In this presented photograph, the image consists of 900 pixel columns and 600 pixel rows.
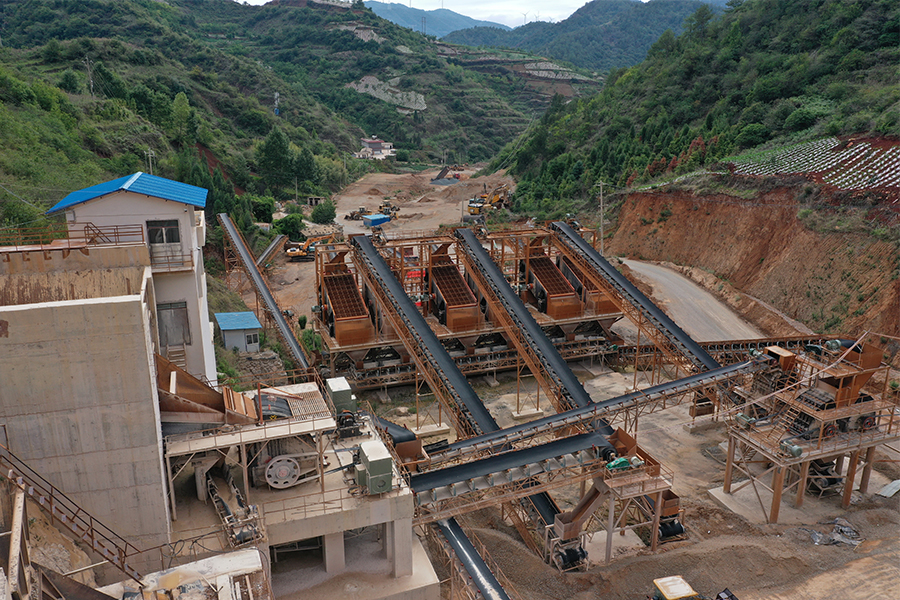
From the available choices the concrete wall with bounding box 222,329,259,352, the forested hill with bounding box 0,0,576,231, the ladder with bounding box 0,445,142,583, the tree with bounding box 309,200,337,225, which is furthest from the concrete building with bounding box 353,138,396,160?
the ladder with bounding box 0,445,142,583

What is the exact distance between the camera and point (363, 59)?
473ft

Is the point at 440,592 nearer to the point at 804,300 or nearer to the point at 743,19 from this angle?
the point at 804,300

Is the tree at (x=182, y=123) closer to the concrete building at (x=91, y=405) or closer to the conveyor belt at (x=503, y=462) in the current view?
the concrete building at (x=91, y=405)

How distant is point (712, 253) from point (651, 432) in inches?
942

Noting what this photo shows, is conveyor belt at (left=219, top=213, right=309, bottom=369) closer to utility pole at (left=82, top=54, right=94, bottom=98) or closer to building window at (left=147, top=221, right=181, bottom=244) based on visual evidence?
building window at (left=147, top=221, right=181, bottom=244)

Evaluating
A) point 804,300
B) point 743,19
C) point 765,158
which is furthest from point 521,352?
point 743,19

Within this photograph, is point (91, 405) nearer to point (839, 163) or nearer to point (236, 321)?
point (236, 321)

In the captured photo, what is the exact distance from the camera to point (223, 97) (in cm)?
8706

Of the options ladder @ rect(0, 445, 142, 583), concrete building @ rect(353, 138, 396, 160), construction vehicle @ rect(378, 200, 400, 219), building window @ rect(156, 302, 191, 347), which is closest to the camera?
ladder @ rect(0, 445, 142, 583)

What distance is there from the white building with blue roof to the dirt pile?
3139 cm

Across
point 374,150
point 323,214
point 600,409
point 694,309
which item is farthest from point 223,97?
point 600,409

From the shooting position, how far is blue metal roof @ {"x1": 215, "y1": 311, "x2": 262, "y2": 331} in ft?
96.7

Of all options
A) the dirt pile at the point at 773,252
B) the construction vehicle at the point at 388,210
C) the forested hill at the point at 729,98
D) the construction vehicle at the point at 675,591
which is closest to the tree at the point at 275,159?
the construction vehicle at the point at 388,210

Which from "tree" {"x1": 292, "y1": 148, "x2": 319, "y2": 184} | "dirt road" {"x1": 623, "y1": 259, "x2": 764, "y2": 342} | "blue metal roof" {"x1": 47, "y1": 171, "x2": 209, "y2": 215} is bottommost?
"dirt road" {"x1": 623, "y1": 259, "x2": 764, "y2": 342}
